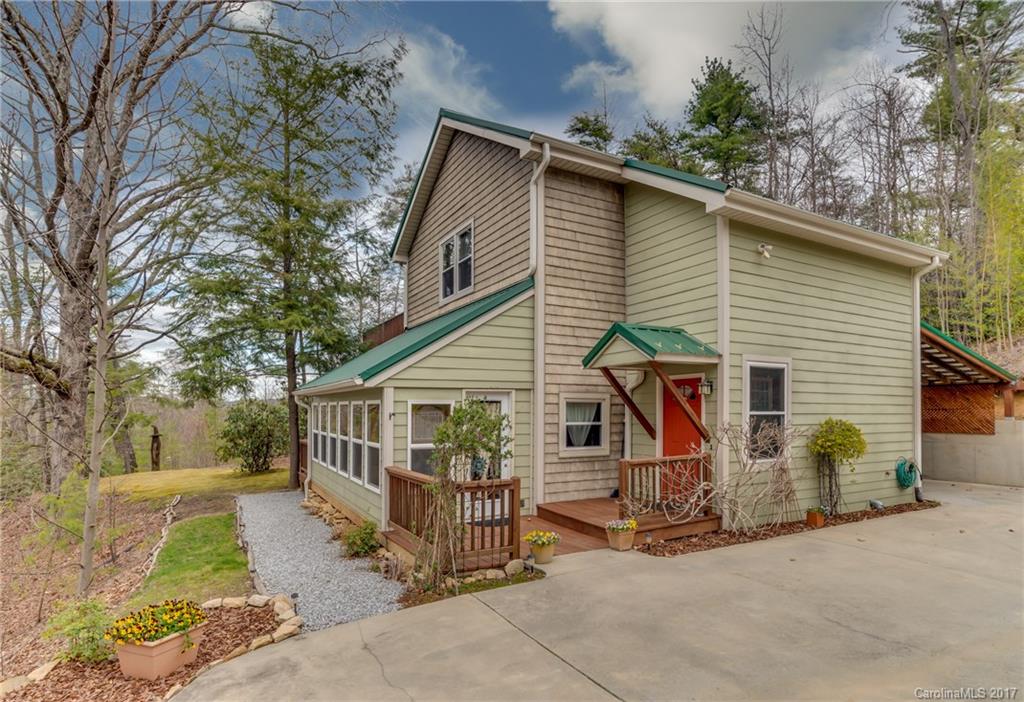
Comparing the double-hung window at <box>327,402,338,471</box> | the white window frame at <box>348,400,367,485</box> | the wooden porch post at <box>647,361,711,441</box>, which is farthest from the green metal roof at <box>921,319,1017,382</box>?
the double-hung window at <box>327,402,338,471</box>

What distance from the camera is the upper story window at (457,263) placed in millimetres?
10773

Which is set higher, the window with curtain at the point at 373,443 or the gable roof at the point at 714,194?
the gable roof at the point at 714,194

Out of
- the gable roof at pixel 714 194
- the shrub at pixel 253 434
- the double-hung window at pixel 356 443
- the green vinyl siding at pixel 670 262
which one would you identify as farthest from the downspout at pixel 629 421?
the shrub at pixel 253 434

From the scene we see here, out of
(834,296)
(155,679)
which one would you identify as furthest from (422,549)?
(834,296)

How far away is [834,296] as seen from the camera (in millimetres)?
8453

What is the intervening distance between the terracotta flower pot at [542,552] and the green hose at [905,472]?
731 centimetres

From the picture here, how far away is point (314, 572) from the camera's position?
6.14 meters

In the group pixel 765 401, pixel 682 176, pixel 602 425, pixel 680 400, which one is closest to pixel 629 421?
pixel 602 425

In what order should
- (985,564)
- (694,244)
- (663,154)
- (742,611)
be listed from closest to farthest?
(742,611) → (985,564) → (694,244) → (663,154)

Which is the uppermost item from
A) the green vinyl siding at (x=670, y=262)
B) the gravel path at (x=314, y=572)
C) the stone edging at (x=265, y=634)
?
the green vinyl siding at (x=670, y=262)

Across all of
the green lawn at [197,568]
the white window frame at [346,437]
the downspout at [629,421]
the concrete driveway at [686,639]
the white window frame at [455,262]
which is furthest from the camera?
the white window frame at [455,262]

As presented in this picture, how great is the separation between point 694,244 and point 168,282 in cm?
1138

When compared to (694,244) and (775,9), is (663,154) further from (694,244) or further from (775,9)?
(694,244)

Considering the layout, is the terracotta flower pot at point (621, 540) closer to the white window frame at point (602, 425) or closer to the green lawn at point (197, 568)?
the white window frame at point (602, 425)
